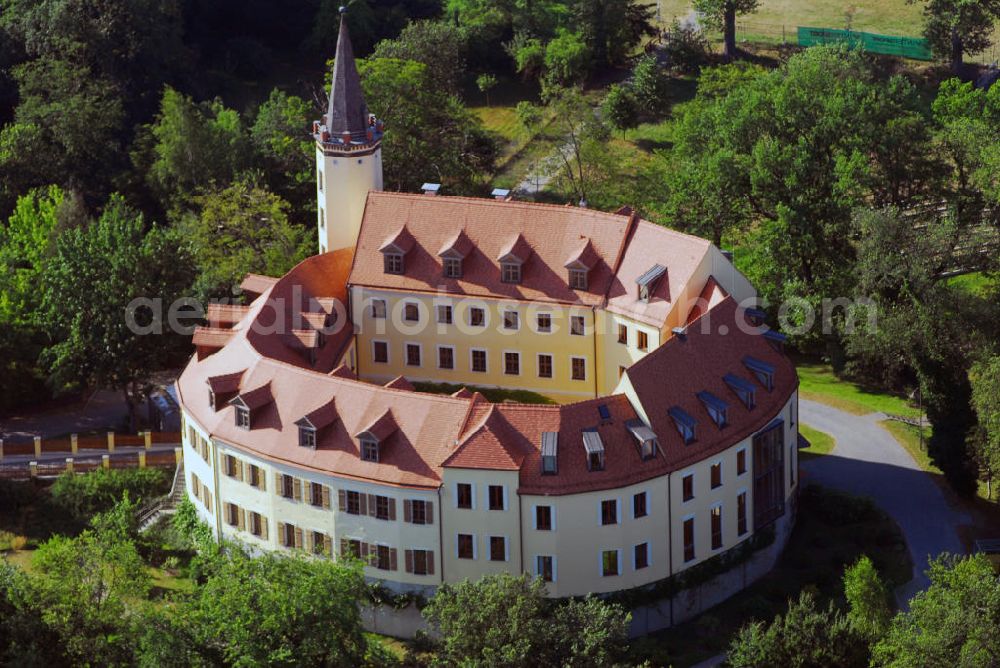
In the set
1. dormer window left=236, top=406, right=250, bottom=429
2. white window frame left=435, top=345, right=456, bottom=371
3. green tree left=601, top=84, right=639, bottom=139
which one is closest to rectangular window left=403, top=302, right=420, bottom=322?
white window frame left=435, top=345, right=456, bottom=371

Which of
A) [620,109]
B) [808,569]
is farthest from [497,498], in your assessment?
[620,109]

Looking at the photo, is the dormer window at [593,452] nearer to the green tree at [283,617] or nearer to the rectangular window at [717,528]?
the rectangular window at [717,528]

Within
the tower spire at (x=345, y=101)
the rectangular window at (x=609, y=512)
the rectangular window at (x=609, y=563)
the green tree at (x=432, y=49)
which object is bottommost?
the rectangular window at (x=609, y=563)

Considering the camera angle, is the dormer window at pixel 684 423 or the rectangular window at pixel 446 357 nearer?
the dormer window at pixel 684 423

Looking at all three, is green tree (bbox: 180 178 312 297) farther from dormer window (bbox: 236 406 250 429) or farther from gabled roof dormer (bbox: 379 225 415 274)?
dormer window (bbox: 236 406 250 429)

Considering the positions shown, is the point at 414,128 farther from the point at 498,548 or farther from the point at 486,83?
the point at 498,548

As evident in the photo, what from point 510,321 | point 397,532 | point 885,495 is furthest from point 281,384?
point 885,495

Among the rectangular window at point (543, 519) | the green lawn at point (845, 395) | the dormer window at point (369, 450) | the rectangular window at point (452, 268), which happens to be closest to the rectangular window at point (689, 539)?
the rectangular window at point (543, 519)
